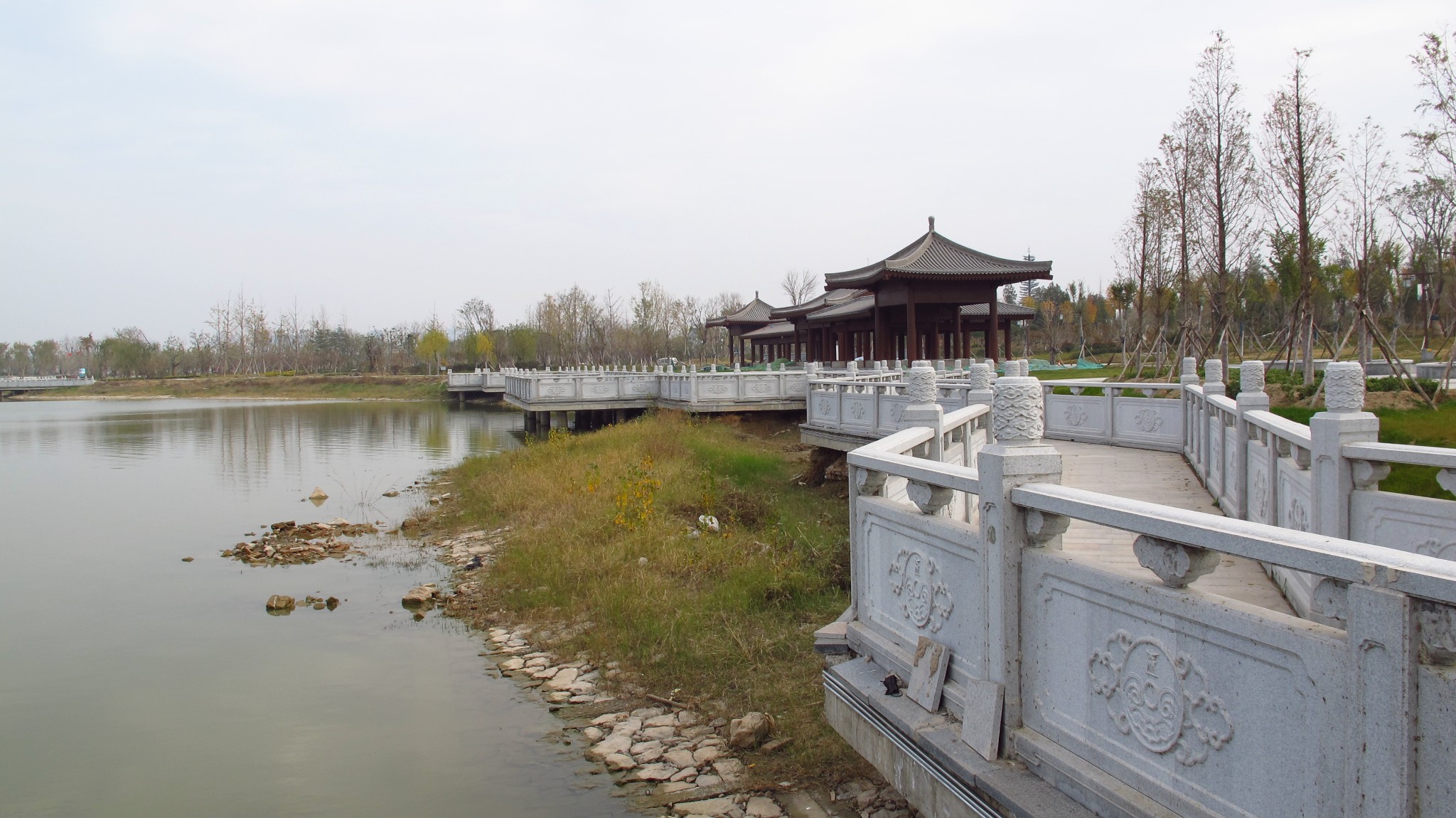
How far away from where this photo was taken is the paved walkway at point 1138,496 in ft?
17.3

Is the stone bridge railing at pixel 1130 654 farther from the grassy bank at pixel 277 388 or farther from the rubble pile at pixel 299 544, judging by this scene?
the grassy bank at pixel 277 388

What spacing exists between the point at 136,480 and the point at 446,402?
3303 centimetres

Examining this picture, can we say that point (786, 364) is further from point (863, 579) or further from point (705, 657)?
point (863, 579)

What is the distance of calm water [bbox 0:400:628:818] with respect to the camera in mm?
5633

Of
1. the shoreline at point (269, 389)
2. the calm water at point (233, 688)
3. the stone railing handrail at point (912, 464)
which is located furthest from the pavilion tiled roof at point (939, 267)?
the shoreline at point (269, 389)

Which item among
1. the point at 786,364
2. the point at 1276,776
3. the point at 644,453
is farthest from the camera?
the point at 786,364

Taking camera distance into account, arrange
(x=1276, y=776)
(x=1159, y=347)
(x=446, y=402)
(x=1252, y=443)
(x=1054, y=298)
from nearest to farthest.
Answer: (x=1276, y=776) < (x=1252, y=443) < (x=1159, y=347) < (x=446, y=402) < (x=1054, y=298)

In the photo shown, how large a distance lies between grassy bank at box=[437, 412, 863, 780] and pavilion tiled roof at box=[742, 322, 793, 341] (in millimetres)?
28396

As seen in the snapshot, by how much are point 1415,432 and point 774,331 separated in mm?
34176

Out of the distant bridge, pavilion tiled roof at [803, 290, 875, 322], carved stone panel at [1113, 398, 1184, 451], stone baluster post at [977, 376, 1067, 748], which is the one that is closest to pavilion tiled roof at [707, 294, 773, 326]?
pavilion tiled roof at [803, 290, 875, 322]

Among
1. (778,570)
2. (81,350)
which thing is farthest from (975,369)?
(81,350)

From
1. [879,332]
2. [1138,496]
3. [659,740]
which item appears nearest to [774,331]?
[879,332]

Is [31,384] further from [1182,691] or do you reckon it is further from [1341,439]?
[1182,691]

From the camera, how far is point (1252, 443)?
20.6 ft
